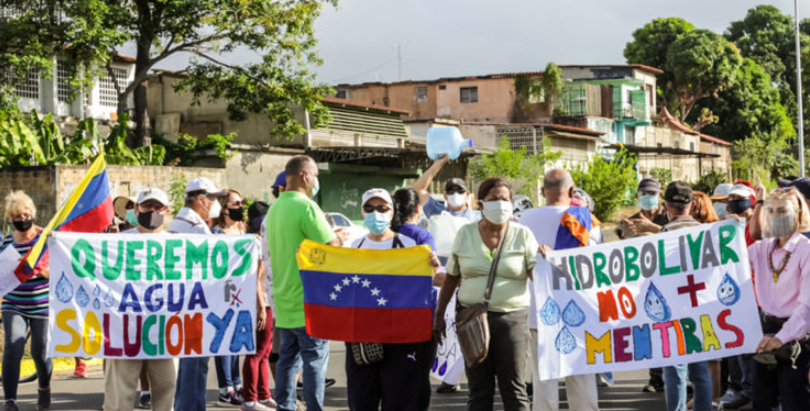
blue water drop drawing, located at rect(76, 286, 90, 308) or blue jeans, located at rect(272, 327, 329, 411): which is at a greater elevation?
blue water drop drawing, located at rect(76, 286, 90, 308)

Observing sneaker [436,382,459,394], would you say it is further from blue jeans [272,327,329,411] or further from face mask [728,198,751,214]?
face mask [728,198,751,214]

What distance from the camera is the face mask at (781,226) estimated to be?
6242mm

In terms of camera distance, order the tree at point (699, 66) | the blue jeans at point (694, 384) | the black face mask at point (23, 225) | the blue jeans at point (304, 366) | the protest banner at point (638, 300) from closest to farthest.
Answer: the protest banner at point (638, 300) → the blue jeans at point (304, 366) → the blue jeans at point (694, 384) → the black face mask at point (23, 225) → the tree at point (699, 66)

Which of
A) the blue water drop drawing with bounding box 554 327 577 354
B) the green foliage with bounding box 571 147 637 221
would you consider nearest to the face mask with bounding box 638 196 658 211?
the blue water drop drawing with bounding box 554 327 577 354

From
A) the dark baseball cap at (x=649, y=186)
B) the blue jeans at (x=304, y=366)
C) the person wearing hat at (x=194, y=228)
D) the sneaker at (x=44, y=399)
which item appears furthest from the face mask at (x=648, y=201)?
the sneaker at (x=44, y=399)

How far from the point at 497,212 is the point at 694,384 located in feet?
7.25

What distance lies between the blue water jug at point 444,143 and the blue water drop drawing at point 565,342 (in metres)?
3.25

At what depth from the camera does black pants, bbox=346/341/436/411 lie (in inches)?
272

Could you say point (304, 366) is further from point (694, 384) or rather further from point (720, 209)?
point (720, 209)

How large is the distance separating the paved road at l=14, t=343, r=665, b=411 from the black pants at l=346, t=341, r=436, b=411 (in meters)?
2.27

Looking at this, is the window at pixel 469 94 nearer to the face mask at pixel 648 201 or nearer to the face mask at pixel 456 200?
the face mask at pixel 456 200

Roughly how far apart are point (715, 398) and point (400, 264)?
3.22 metres

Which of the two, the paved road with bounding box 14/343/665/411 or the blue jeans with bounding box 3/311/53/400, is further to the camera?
the paved road with bounding box 14/343/665/411

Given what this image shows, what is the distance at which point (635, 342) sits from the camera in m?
7.20
